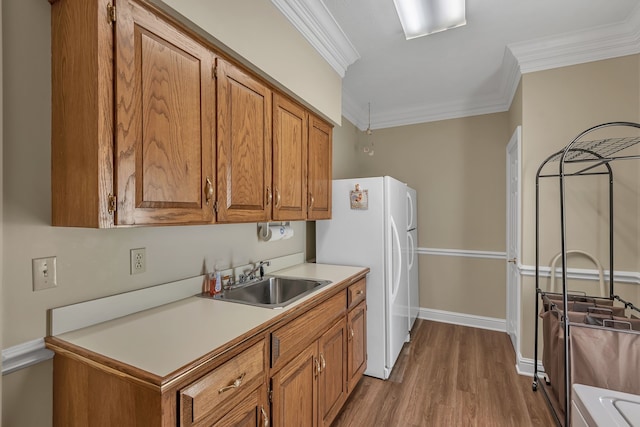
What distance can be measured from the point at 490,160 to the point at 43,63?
12.5 ft

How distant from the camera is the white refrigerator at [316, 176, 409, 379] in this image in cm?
250

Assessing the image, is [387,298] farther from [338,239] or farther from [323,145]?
[323,145]

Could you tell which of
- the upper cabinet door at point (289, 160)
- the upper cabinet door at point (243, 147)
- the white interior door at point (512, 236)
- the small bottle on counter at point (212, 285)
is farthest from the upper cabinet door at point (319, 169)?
the white interior door at point (512, 236)

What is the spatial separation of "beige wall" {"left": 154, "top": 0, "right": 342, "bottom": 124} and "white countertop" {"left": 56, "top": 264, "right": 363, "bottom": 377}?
1230mm

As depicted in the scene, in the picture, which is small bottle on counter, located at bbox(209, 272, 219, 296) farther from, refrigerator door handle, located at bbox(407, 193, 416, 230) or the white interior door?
the white interior door

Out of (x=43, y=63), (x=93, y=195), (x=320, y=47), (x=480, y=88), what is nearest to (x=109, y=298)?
(x=93, y=195)

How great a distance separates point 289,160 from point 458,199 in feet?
8.22

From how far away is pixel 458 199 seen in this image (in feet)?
12.1

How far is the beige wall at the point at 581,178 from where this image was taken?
229cm

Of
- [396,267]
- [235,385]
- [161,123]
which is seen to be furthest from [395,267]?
[161,123]

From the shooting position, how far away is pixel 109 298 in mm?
1286

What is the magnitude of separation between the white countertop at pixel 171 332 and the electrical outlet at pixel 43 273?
20 cm

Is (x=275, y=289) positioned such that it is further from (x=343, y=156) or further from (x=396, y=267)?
(x=343, y=156)

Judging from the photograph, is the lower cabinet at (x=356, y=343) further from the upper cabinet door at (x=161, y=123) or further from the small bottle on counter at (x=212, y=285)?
the upper cabinet door at (x=161, y=123)
